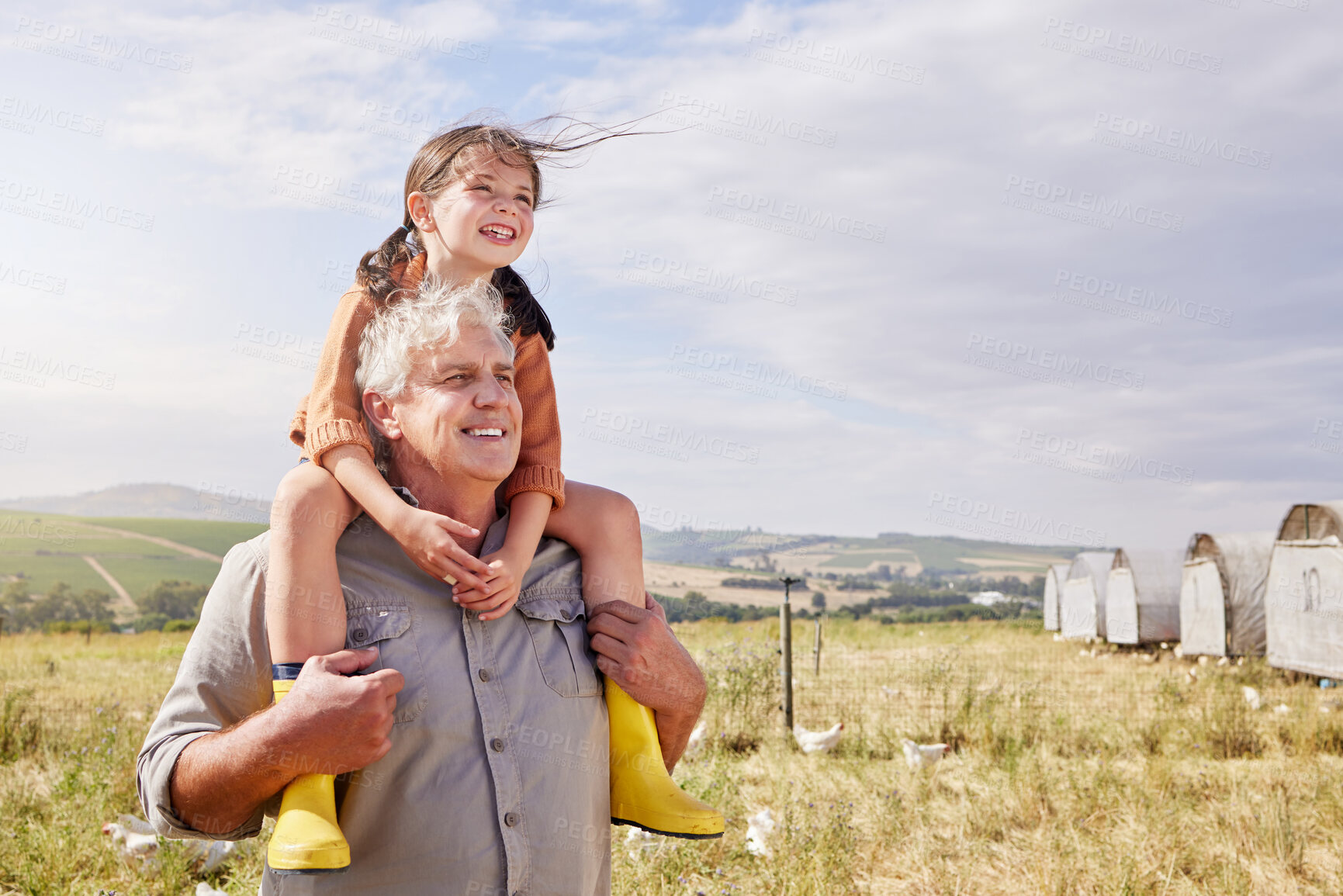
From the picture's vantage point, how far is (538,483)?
215 centimetres

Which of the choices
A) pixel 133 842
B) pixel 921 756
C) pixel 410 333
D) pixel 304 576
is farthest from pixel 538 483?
pixel 921 756

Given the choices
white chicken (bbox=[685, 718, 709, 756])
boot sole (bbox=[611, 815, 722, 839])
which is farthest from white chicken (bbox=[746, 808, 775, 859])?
boot sole (bbox=[611, 815, 722, 839])

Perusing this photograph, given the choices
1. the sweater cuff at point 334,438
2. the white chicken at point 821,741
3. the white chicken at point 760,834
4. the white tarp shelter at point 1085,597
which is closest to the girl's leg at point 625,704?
the sweater cuff at point 334,438

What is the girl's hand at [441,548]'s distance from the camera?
1859 mm

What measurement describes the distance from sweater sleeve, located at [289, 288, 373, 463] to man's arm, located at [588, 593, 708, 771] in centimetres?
66

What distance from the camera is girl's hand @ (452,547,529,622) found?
187 centimetres

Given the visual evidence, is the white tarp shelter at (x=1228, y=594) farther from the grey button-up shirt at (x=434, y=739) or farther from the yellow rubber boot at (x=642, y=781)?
the grey button-up shirt at (x=434, y=739)

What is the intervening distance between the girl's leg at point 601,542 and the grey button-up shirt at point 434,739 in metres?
0.22

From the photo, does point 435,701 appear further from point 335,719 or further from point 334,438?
point 334,438

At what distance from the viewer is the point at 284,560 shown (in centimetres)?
183

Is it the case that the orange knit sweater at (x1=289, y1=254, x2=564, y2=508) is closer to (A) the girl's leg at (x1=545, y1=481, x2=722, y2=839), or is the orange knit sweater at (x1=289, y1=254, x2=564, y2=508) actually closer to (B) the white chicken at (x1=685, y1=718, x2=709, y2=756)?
(A) the girl's leg at (x1=545, y1=481, x2=722, y2=839)

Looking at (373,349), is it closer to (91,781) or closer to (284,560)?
(284,560)

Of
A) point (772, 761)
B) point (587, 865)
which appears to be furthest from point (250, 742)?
point (772, 761)

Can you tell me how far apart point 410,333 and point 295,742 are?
34.4 inches
